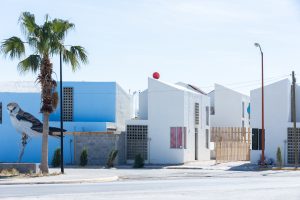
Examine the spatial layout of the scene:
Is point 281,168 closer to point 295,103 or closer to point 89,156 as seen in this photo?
point 295,103

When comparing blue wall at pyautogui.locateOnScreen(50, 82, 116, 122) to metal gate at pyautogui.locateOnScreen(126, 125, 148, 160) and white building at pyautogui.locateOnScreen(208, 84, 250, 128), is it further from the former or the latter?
white building at pyautogui.locateOnScreen(208, 84, 250, 128)

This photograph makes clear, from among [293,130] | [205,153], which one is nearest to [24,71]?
[293,130]

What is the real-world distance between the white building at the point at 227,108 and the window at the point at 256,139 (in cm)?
1811

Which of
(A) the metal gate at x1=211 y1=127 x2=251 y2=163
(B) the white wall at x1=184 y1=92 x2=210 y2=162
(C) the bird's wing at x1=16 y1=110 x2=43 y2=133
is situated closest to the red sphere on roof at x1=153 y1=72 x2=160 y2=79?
(B) the white wall at x1=184 y1=92 x2=210 y2=162

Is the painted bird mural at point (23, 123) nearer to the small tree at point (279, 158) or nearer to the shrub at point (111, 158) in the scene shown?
the shrub at point (111, 158)

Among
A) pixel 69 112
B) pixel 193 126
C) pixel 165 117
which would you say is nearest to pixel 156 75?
pixel 165 117

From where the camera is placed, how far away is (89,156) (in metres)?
48.4

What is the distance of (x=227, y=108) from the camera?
6650 cm

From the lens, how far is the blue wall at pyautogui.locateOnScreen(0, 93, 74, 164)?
160 feet

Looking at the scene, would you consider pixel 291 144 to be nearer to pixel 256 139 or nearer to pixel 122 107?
pixel 256 139

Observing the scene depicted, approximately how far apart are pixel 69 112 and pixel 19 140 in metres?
4.36

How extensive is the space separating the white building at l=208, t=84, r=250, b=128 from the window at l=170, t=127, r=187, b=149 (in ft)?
58.4

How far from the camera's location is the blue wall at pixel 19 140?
4891 cm

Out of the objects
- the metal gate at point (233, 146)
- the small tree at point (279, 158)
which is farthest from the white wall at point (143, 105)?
the small tree at point (279, 158)
